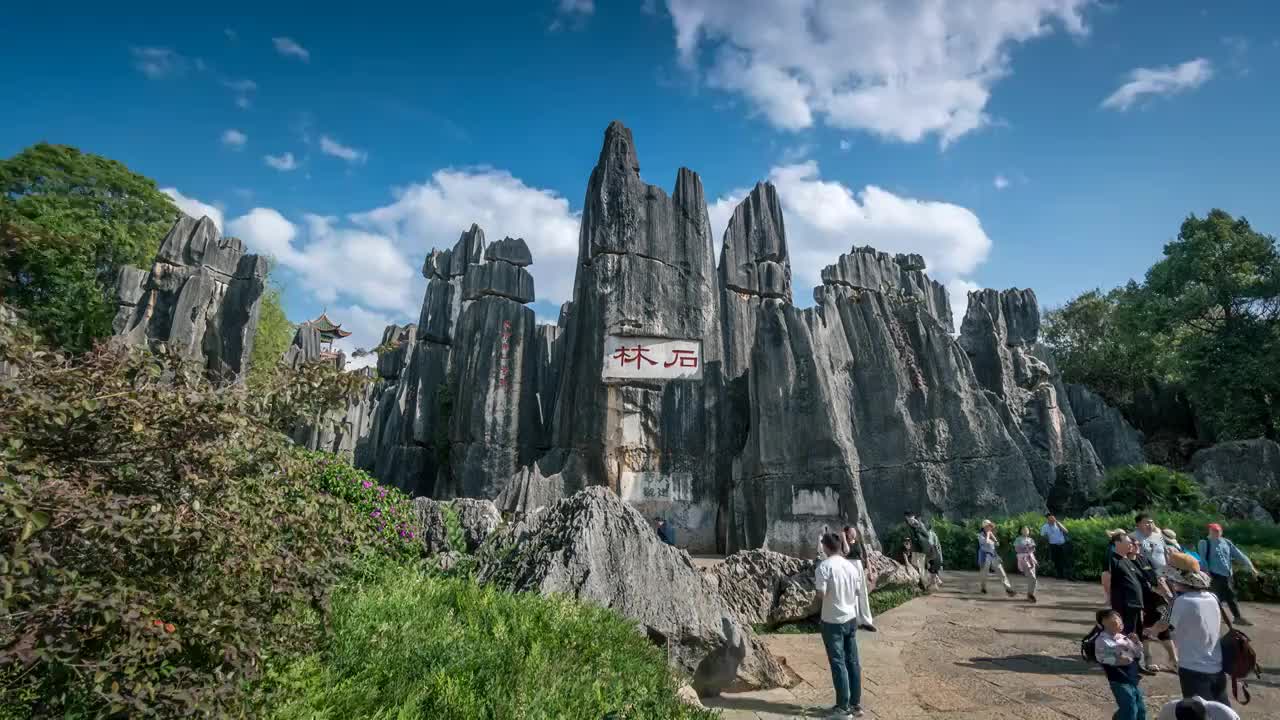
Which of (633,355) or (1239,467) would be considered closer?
(633,355)

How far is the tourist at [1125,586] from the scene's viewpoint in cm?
549

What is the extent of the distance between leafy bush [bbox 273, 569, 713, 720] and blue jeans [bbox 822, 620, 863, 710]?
131 centimetres

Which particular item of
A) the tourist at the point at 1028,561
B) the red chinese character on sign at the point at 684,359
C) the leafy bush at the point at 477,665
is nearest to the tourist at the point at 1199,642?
the leafy bush at the point at 477,665

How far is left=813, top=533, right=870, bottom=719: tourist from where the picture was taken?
16.4 ft

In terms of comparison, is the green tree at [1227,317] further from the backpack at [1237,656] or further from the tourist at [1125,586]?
the backpack at [1237,656]

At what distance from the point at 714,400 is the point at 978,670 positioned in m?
12.2

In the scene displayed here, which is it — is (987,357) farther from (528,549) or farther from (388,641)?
(388,641)

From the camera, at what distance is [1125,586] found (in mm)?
5535

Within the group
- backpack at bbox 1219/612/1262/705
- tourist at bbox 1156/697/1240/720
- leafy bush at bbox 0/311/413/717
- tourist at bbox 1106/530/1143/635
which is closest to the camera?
leafy bush at bbox 0/311/413/717

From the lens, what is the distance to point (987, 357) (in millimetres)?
24531

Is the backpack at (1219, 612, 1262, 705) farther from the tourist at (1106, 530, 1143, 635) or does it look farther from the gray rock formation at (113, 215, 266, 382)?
the gray rock formation at (113, 215, 266, 382)

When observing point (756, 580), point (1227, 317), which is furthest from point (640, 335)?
point (1227, 317)

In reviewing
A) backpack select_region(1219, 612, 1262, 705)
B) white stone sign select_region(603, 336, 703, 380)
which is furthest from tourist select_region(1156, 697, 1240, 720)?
white stone sign select_region(603, 336, 703, 380)

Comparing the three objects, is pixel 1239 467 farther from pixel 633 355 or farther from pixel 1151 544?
pixel 633 355
